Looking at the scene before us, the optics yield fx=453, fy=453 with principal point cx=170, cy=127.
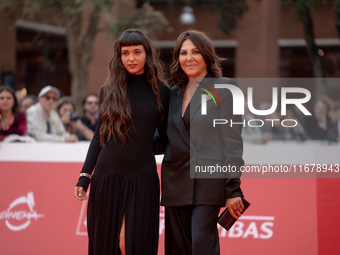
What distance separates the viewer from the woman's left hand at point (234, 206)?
10.9ft

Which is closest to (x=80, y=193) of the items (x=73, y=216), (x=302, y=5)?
(x=73, y=216)

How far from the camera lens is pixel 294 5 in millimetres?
10789

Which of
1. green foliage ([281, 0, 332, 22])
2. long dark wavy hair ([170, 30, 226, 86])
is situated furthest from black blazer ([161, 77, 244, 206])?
green foliage ([281, 0, 332, 22])

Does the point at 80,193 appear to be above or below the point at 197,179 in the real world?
below

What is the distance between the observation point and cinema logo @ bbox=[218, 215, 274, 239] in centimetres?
495

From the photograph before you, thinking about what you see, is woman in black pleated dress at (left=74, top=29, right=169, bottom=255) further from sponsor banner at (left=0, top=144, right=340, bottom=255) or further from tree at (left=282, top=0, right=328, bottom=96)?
tree at (left=282, top=0, right=328, bottom=96)

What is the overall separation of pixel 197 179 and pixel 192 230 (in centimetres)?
38

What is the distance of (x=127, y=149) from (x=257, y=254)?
2.28 m

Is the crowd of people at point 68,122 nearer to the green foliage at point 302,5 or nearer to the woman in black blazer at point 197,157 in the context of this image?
the green foliage at point 302,5

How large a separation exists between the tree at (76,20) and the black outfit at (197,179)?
27.5ft

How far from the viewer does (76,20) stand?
43.7ft

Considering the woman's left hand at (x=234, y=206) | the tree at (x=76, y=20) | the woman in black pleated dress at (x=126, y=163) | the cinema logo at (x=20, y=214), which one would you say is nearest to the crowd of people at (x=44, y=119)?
the cinema logo at (x=20, y=214)

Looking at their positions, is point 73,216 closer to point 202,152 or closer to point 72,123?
point 202,152

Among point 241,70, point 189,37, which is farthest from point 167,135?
point 241,70
